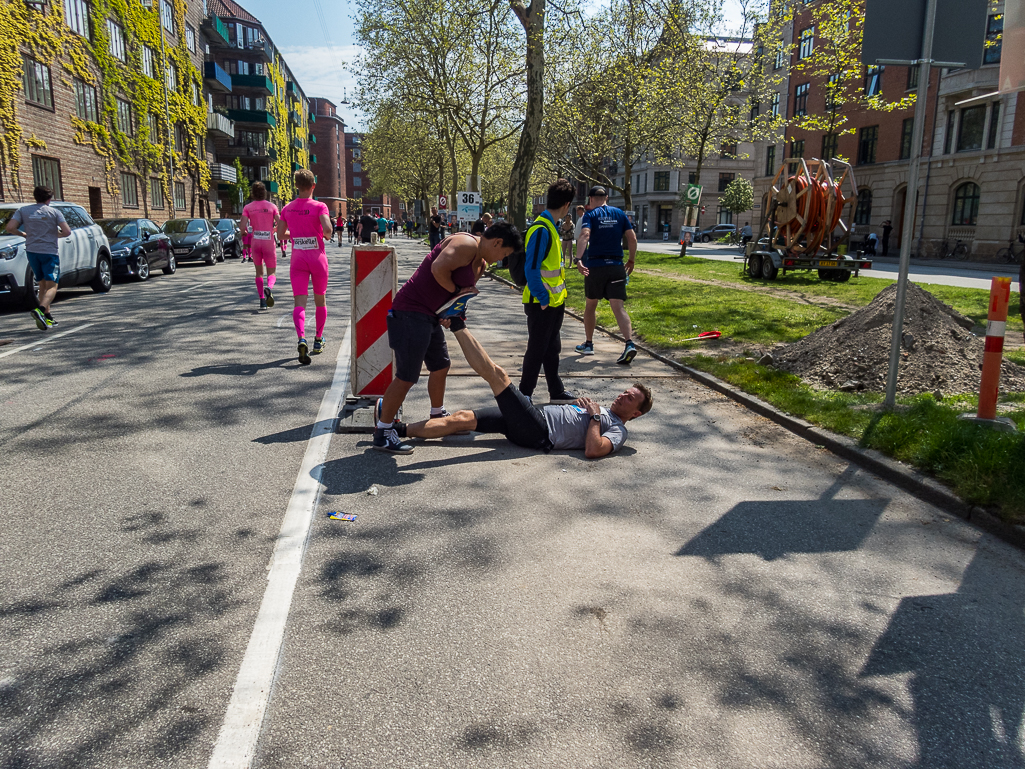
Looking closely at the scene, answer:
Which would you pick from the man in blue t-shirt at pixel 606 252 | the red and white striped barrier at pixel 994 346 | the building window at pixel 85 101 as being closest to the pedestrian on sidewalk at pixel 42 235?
the man in blue t-shirt at pixel 606 252

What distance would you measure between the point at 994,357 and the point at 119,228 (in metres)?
19.6

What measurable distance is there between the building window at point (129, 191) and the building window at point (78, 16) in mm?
6110

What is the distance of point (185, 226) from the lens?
26.1 metres

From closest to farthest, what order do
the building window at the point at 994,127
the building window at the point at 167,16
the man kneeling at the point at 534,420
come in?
the man kneeling at the point at 534,420 → the building window at the point at 994,127 → the building window at the point at 167,16

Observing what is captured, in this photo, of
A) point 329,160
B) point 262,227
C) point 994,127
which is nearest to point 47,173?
point 262,227

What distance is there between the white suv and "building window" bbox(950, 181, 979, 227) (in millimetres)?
36659

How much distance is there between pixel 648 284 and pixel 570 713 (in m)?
16.7

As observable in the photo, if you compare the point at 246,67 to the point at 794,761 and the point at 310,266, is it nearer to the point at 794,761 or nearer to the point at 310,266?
the point at 310,266

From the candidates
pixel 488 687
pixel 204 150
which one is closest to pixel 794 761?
pixel 488 687

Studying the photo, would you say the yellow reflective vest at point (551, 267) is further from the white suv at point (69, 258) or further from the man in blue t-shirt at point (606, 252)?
the white suv at point (69, 258)

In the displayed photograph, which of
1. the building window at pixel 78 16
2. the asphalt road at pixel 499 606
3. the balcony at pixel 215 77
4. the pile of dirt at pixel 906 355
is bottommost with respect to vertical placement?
the asphalt road at pixel 499 606

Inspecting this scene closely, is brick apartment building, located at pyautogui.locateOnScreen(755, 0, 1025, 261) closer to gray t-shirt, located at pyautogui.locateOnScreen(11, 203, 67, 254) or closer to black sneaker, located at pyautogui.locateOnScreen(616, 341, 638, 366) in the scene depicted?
black sneaker, located at pyautogui.locateOnScreen(616, 341, 638, 366)

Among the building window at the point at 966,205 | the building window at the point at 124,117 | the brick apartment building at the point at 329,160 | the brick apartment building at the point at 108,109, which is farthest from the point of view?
the brick apartment building at the point at 329,160

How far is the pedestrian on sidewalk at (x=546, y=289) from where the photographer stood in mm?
6375
